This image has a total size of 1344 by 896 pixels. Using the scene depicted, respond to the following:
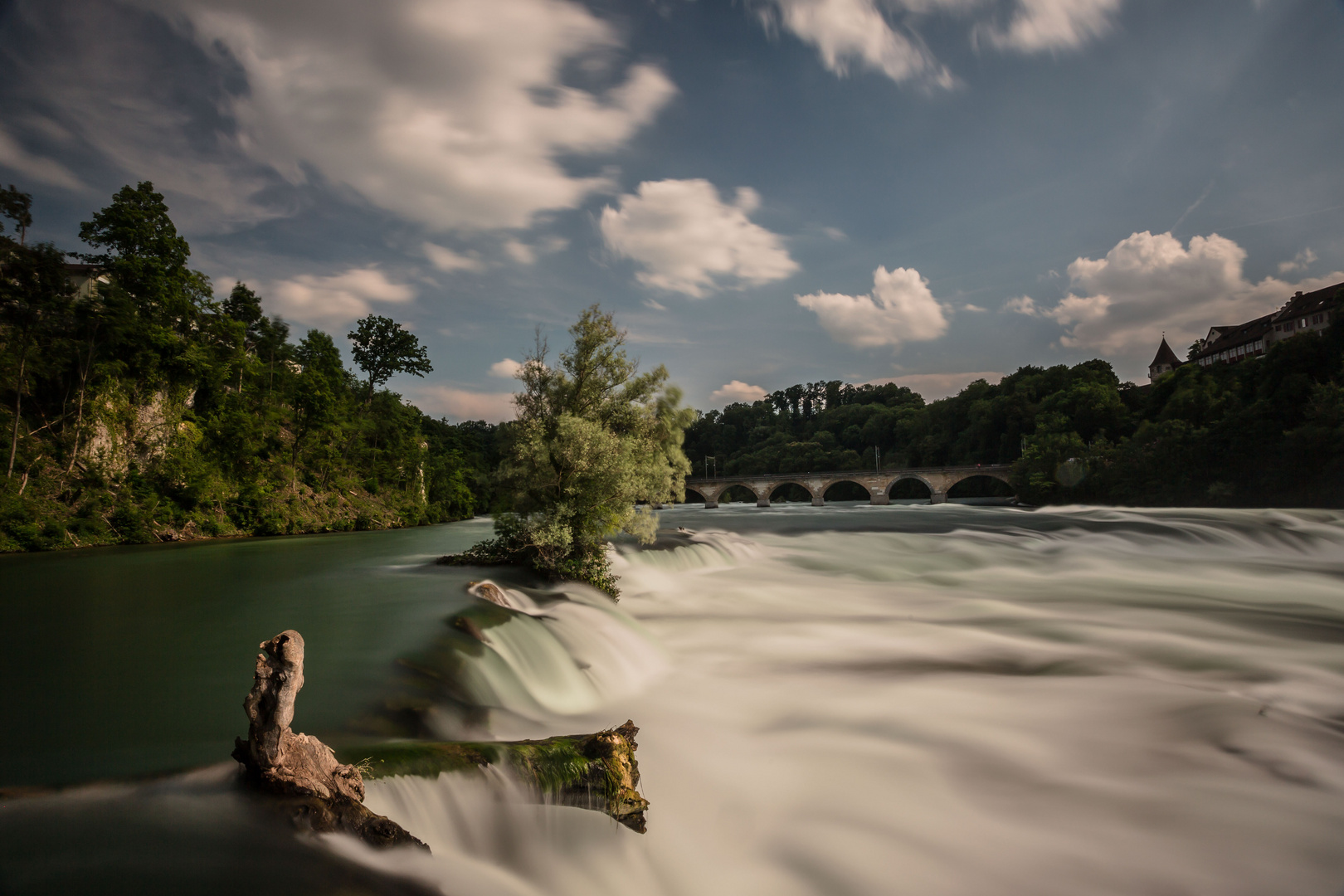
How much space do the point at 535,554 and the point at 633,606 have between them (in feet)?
11.8

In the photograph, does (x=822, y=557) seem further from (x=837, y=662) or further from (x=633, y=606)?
(x=837, y=662)

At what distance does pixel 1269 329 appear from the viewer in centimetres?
6488

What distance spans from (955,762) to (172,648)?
10.7 m

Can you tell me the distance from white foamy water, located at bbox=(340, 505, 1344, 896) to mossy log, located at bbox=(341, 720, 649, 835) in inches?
5.1

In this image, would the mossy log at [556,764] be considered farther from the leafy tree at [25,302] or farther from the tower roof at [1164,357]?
the tower roof at [1164,357]

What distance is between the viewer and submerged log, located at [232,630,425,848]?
12.3 ft

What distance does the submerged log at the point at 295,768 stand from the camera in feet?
12.3

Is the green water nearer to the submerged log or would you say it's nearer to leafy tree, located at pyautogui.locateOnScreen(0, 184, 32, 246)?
the submerged log

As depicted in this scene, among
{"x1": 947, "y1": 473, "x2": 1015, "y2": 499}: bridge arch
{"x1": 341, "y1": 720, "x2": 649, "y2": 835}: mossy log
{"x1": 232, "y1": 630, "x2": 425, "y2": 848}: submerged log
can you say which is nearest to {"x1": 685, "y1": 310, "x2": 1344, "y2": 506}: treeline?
{"x1": 947, "y1": 473, "x2": 1015, "y2": 499}: bridge arch

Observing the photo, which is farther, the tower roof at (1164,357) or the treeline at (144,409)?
the tower roof at (1164,357)

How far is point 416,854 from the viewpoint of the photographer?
378 cm

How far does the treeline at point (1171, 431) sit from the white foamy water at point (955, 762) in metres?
25.5

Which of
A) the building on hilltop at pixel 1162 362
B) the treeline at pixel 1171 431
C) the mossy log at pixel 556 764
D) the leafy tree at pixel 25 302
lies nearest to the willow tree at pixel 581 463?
the mossy log at pixel 556 764

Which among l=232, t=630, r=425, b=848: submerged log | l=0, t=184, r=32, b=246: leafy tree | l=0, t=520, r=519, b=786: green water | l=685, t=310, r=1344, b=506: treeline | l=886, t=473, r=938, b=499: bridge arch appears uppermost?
l=0, t=184, r=32, b=246: leafy tree
